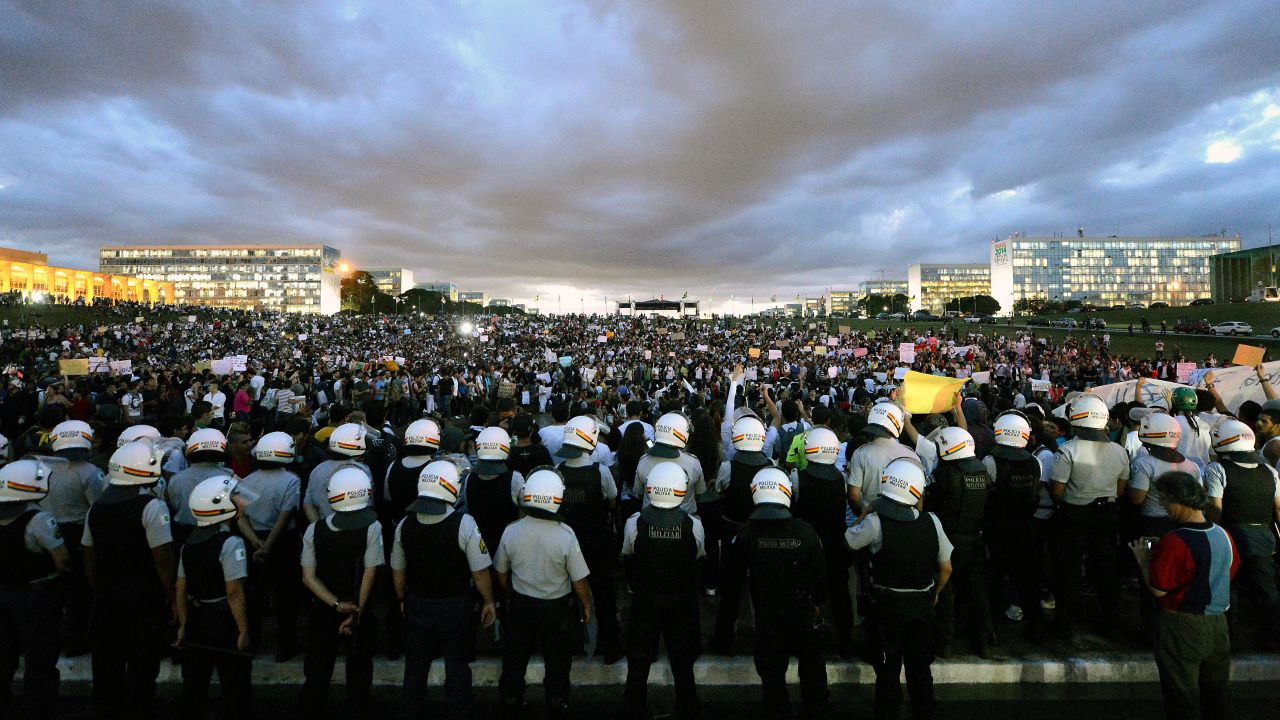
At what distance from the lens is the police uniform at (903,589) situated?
3998 millimetres

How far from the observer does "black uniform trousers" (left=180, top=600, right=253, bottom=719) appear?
3.90m

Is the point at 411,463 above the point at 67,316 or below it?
below

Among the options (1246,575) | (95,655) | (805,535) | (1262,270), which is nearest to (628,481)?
(805,535)

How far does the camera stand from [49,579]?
165 inches

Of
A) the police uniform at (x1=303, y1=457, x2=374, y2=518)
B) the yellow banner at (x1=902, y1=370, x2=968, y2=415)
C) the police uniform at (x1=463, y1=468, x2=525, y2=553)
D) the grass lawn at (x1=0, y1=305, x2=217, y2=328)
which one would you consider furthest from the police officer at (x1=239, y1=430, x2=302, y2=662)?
the grass lawn at (x1=0, y1=305, x2=217, y2=328)

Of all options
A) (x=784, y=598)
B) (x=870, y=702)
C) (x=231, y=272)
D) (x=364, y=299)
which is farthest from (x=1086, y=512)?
(x=231, y=272)

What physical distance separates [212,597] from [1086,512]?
7.23 m

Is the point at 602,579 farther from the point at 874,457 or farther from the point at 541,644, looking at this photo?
the point at 874,457

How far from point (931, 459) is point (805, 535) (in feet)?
9.01

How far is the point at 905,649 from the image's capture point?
412 centimetres

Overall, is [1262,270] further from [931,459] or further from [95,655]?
[95,655]

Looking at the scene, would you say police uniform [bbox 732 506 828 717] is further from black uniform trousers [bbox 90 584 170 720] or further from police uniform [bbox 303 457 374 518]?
black uniform trousers [bbox 90 584 170 720]

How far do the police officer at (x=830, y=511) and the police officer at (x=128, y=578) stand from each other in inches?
202

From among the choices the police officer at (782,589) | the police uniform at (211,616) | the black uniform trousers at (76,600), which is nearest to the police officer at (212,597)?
the police uniform at (211,616)
